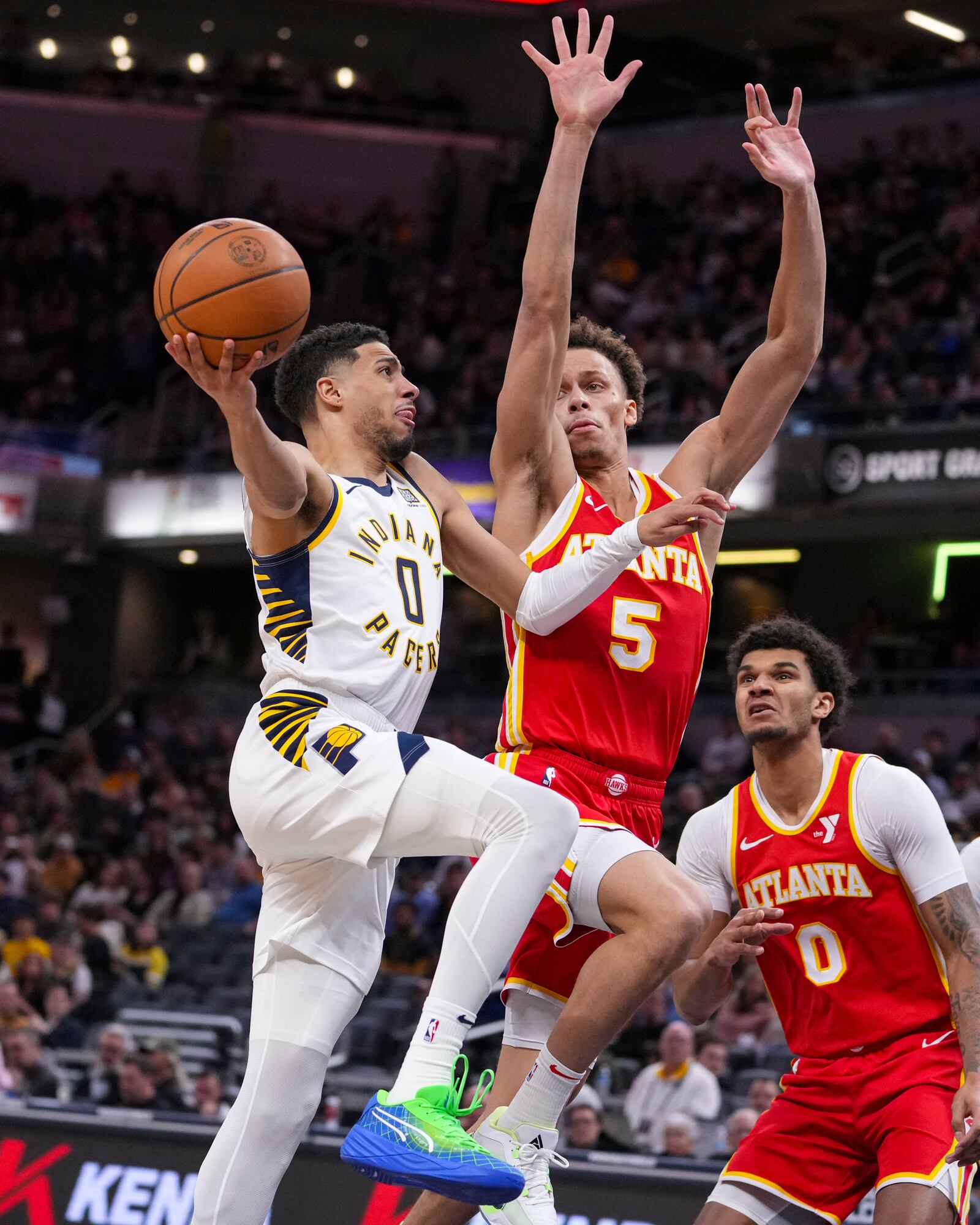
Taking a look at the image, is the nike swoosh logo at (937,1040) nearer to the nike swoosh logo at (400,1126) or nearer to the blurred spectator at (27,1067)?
the nike swoosh logo at (400,1126)

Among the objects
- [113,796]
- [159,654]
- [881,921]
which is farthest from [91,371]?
[881,921]

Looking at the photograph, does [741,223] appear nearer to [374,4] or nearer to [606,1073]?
[374,4]

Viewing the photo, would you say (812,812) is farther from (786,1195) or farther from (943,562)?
(943,562)

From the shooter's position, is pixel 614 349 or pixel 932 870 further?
pixel 614 349

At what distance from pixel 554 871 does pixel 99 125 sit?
25.6 meters

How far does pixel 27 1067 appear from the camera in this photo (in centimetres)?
1142

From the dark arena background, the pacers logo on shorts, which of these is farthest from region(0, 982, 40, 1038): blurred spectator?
the pacers logo on shorts

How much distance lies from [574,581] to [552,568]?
183mm

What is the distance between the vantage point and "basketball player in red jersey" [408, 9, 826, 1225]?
14.6 feet

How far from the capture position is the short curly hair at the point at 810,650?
549 cm

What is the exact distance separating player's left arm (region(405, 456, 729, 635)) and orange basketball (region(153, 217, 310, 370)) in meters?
0.88

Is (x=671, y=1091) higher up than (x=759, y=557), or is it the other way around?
(x=759, y=557)

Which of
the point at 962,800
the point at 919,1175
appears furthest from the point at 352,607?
the point at 962,800

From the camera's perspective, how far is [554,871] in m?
4.22
